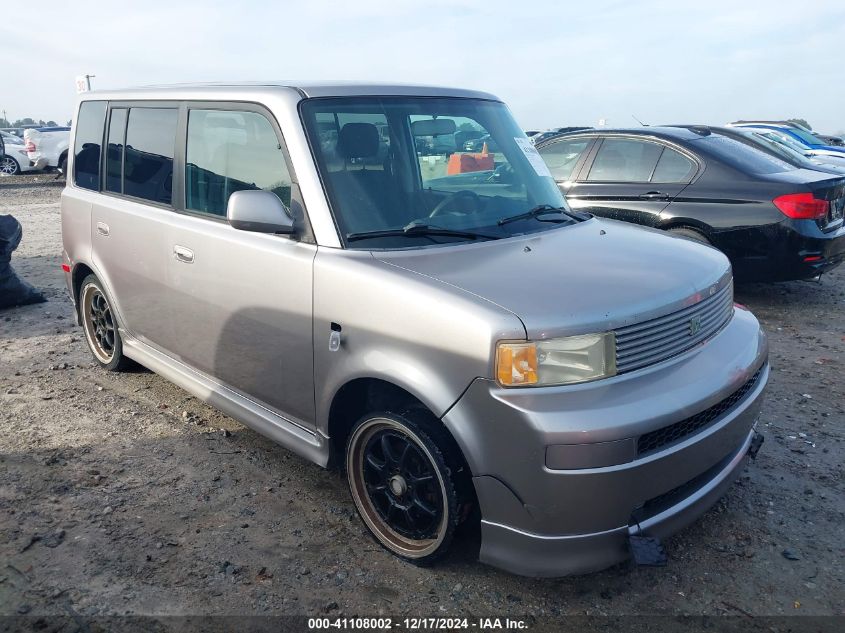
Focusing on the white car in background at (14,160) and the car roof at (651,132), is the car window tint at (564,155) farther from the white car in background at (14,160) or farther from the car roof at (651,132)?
the white car in background at (14,160)

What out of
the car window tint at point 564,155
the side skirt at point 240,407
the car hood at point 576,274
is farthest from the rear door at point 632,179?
the side skirt at point 240,407

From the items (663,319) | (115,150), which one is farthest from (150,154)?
(663,319)

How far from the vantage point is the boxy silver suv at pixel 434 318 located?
2426 millimetres

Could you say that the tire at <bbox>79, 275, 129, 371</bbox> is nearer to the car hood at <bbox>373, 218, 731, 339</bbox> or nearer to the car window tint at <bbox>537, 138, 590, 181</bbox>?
the car hood at <bbox>373, 218, 731, 339</bbox>

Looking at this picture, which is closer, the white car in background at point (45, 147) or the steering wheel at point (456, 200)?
the steering wheel at point (456, 200)

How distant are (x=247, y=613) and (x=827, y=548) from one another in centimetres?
247

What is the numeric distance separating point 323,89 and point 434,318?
1.46 m

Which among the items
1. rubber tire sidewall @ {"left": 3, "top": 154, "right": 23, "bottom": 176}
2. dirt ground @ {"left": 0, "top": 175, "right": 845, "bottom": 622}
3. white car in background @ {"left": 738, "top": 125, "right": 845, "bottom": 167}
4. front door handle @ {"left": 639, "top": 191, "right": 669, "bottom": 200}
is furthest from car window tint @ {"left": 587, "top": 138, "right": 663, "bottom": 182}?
rubber tire sidewall @ {"left": 3, "top": 154, "right": 23, "bottom": 176}

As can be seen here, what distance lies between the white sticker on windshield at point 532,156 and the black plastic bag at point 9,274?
5.24m

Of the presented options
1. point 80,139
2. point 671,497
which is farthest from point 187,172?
point 671,497

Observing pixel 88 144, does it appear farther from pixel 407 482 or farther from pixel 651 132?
pixel 651 132

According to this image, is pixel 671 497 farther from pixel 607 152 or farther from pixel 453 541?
pixel 607 152

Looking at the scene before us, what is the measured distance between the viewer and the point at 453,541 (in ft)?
9.36

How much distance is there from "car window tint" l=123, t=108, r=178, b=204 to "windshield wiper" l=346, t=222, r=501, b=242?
152 cm
